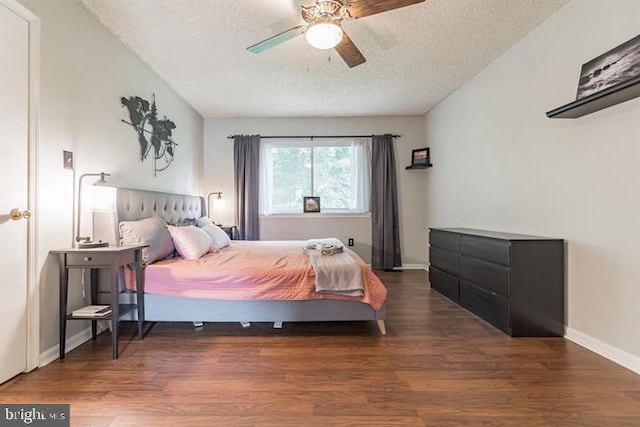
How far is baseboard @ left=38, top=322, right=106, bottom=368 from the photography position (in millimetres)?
1969

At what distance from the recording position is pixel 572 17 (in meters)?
2.29

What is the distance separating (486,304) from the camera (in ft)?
9.00

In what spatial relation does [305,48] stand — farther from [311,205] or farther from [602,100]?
[311,205]

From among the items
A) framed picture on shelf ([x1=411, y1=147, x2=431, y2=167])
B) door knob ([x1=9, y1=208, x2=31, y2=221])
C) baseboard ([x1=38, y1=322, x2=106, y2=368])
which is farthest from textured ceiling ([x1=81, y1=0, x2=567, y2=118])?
baseboard ([x1=38, y1=322, x2=106, y2=368])

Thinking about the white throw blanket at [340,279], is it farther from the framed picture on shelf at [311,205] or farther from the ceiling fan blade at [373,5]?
the framed picture on shelf at [311,205]

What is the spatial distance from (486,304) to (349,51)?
8.18ft

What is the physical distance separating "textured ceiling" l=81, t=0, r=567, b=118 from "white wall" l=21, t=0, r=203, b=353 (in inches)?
9.3

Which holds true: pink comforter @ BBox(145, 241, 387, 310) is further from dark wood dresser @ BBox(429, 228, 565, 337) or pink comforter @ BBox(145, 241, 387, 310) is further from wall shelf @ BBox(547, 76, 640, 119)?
wall shelf @ BBox(547, 76, 640, 119)

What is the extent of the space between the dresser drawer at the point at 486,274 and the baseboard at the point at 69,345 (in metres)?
3.33

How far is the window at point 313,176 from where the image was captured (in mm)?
5109

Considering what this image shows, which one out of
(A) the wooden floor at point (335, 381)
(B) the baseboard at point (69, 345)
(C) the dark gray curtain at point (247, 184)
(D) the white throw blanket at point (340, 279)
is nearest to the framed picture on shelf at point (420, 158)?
(C) the dark gray curtain at point (247, 184)

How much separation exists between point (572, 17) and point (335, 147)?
3321 millimetres

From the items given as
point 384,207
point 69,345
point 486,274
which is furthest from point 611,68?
point 69,345

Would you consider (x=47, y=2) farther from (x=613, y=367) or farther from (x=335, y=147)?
(x=613, y=367)
